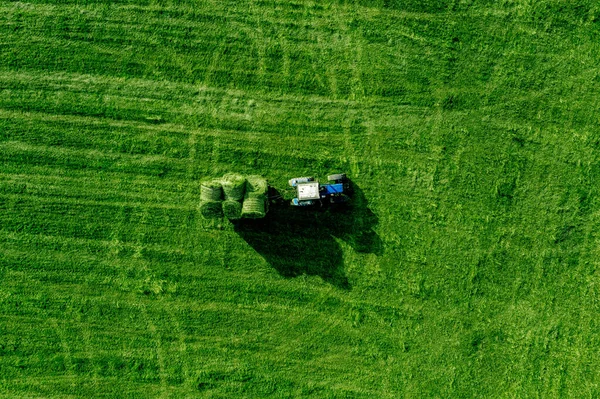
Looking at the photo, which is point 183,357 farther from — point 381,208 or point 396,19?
point 396,19

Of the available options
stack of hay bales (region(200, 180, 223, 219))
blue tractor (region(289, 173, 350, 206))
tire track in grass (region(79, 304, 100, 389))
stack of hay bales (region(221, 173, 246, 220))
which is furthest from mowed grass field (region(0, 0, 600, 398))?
stack of hay bales (region(221, 173, 246, 220))

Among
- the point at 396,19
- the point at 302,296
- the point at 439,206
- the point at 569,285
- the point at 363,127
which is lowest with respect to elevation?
the point at 302,296

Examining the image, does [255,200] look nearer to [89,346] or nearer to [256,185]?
[256,185]

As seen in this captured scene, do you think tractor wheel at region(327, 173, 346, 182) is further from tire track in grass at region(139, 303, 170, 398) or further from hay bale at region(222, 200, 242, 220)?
tire track in grass at region(139, 303, 170, 398)

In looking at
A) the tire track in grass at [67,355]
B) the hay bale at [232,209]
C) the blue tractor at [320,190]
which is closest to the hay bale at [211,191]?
the hay bale at [232,209]

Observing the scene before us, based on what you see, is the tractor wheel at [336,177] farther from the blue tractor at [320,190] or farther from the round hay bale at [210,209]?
the round hay bale at [210,209]

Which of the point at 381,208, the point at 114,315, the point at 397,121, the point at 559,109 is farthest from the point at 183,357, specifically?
the point at 559,109
